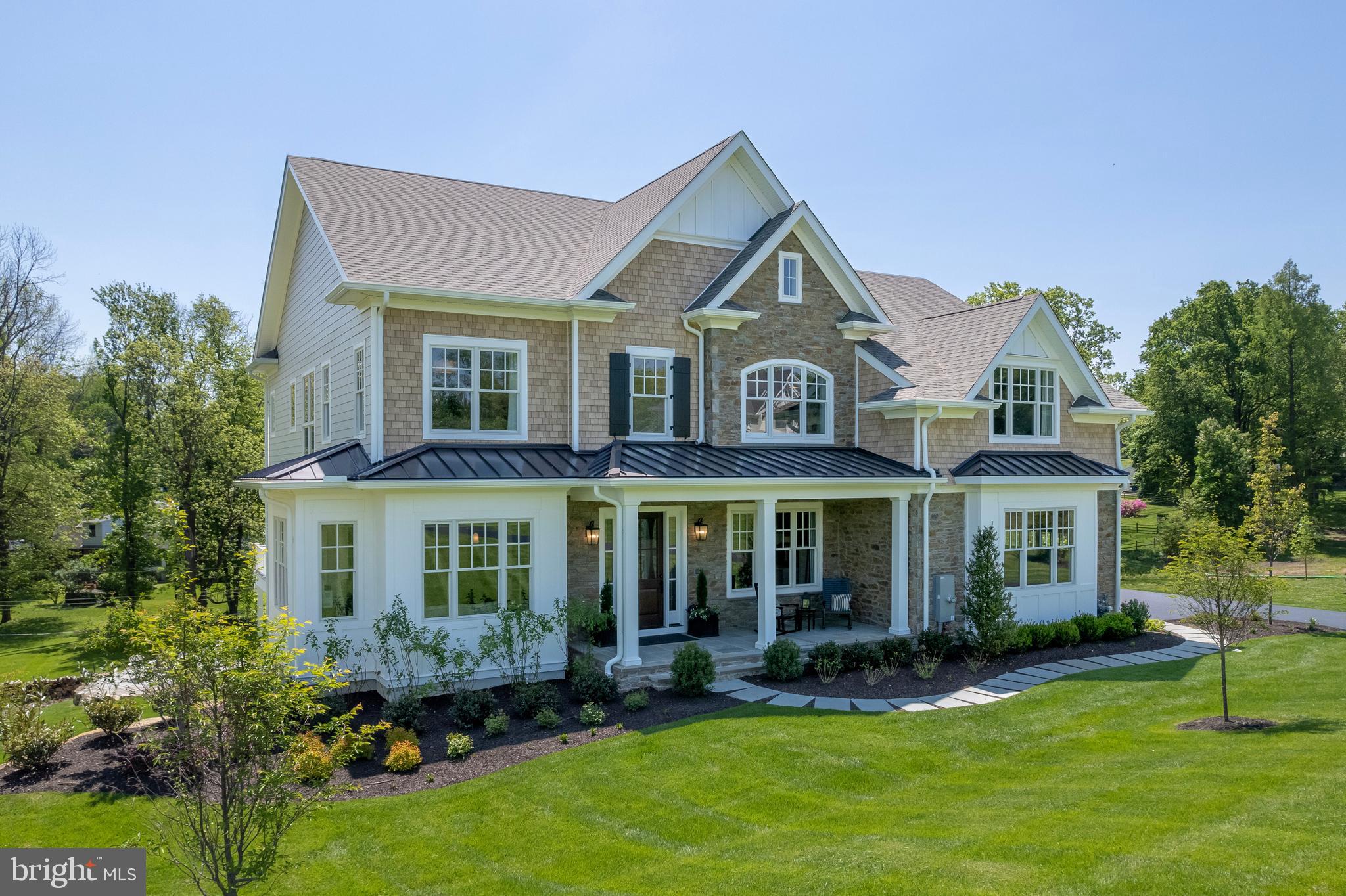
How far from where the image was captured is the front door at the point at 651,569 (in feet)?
54.8

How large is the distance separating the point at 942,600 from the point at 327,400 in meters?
13.8

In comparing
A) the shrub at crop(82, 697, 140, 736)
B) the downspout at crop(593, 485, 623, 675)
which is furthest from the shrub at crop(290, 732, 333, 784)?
the downspout at crop(593, 485, 623, 675)

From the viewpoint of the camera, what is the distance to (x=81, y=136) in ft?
63.5

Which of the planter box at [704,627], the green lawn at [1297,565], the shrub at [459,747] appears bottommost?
the green lawn at [1297,565]

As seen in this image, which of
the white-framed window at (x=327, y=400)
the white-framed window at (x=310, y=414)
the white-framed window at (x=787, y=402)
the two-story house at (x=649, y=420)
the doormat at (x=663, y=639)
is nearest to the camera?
the two-story house at (x=649, y=420)

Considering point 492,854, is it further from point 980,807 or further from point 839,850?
point 980,807

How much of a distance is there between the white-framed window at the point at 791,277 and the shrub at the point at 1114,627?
991cm

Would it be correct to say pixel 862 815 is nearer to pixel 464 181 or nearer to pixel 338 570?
pixel 338 570

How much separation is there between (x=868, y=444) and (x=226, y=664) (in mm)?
14689

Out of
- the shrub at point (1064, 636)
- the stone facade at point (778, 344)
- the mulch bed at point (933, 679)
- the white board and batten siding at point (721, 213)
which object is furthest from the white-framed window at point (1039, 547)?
the white board and batten siding at point (721, 213)

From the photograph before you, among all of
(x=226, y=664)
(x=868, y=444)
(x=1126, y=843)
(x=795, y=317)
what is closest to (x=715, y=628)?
(x=868, y=444)

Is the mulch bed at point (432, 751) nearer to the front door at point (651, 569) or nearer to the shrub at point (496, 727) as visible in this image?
the shrub at point (496, 727)

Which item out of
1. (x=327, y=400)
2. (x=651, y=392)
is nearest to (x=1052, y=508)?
(x=651, y=392)

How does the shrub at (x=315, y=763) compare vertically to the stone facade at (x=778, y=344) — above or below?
below
